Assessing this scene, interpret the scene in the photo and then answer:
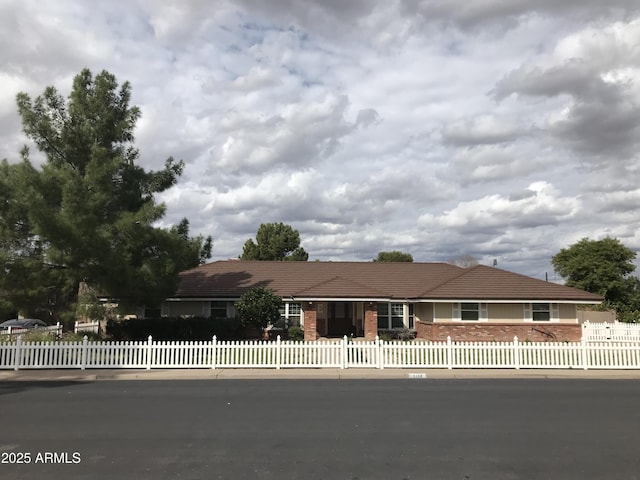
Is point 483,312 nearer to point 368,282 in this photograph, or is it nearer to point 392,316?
point 392,316

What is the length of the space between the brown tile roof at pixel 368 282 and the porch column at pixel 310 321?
48 centimetres

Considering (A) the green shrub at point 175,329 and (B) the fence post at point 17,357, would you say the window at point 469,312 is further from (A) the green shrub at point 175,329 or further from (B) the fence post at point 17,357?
(B) the fence post at point 17,357

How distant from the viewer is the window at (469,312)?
2569cm

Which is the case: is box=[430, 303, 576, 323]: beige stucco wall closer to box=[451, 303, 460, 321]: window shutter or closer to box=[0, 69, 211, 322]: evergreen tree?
box=[451, 303, 460, 321]: window shutter

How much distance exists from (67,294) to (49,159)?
18.5 feet

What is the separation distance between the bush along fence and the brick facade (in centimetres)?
823

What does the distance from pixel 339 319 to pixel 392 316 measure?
10.0 ft

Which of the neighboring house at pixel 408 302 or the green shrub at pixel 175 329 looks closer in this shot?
the green shrub at pixel 175 329

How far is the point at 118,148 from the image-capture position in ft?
71.5
